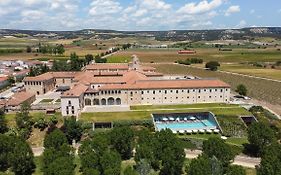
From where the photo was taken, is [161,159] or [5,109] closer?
[161,159]

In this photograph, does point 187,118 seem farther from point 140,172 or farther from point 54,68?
point 54,68

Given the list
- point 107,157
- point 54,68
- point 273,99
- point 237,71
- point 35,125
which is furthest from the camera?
point 237,71

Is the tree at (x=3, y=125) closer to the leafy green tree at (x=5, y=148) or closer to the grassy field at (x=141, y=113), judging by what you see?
the leafy green tree at (x=5, y=148)

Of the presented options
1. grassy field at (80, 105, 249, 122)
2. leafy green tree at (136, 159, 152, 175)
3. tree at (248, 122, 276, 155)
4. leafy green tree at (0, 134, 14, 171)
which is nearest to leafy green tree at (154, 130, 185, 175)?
leafy green tree at (136, 159, 152, 175)

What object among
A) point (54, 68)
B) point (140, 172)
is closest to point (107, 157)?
point (140, 172)

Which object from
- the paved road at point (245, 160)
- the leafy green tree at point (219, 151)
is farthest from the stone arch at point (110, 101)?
the leafy green tree at point (219, 151)

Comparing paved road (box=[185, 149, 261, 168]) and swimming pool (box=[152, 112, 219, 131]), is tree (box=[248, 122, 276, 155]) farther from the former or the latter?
swimming pool (box=[152, 112, 219, 131])
